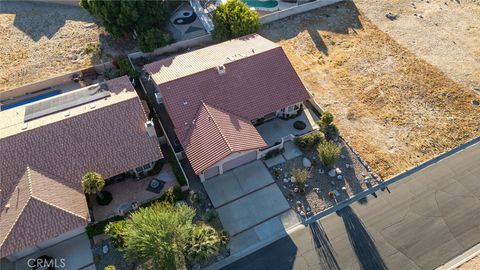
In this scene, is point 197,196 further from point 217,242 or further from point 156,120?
point 156,120

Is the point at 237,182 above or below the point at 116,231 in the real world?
below

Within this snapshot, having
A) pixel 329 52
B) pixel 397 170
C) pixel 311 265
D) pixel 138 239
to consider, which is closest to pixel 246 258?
pixel 311 265

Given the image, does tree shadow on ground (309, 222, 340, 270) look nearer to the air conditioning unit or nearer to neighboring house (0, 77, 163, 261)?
neighboring house (0, 77, 163, 261)

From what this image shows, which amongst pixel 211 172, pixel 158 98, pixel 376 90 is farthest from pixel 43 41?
pixel 376 90

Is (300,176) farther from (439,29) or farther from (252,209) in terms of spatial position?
(439,29)

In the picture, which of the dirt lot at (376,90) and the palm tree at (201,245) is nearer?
the palm tree at (201,245)

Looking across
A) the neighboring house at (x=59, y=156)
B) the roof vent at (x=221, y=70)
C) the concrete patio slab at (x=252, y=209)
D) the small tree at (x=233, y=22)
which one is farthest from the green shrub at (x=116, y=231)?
the small tree at (x=233, y=22)

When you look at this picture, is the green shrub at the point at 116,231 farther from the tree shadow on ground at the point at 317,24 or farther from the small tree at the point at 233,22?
the tree shadow on ground at the point at 317,24

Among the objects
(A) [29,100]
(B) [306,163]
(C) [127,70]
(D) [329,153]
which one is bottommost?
(D) [329,153]
